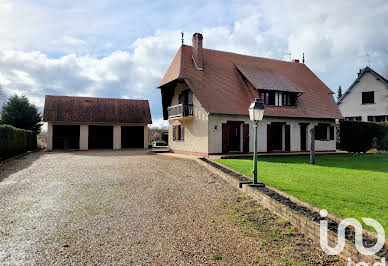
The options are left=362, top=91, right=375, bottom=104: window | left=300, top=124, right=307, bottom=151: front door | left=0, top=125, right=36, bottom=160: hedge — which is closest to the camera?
left=0, top=125, right=36, bottom=160: hedge

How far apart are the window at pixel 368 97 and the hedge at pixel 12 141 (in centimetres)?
3121

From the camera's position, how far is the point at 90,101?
86.2 feet

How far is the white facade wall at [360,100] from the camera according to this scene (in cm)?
2655

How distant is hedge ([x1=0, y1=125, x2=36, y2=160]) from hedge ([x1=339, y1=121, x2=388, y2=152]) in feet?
79.0

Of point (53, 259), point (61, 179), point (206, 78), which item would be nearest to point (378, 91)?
point (206, 78)

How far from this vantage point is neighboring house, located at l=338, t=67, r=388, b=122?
2653 centimetres

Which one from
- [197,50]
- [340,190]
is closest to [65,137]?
[197,50]

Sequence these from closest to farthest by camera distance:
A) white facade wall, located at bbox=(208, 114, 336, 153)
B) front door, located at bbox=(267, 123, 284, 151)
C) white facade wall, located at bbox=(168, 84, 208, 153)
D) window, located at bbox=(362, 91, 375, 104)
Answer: white facade wall, located at bbox=(208, 114, 336, 153) → white facade wall, located at bbox=(168, 84, 208, 153) → front door, located at bbox=(267, 123, 284, 151) → window, located at bbox=(362, 91, 375, 104)

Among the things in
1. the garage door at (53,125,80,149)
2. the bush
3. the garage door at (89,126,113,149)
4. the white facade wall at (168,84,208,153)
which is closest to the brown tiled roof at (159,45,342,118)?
the white facade wall at (168,84,208,153)

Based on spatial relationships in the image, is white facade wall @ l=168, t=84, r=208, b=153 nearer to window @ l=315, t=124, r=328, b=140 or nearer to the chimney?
the chimney

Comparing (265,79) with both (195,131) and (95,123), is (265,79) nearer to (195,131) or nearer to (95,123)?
(195,131)

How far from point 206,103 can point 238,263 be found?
1314 cm

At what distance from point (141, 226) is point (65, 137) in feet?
70.1

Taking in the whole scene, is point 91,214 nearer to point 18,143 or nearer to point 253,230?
point 253,230
